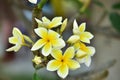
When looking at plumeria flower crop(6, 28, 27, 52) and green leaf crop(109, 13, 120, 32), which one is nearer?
plumeria flower crop(6, 28, 27, 52)

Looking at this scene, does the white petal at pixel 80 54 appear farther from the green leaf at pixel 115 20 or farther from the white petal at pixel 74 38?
the green leaf at pixel 115 20

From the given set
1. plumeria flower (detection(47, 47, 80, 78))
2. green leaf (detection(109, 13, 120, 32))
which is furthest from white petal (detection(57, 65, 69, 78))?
green leaf (detection(109, 13, 120, 32))

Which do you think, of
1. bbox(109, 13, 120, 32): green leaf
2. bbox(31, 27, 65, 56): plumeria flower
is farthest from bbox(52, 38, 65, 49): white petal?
bbox(109, 13, 120, 32): green leaf

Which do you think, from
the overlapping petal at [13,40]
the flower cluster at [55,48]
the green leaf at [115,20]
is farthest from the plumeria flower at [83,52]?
the green leaf at [115,20]

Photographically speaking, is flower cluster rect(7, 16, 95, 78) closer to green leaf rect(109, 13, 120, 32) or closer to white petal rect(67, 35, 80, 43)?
white petal rect(67, 35, 80, 43)

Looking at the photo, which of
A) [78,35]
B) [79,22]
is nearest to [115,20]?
[78,35]

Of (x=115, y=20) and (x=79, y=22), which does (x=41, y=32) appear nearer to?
(x=115, y=20)

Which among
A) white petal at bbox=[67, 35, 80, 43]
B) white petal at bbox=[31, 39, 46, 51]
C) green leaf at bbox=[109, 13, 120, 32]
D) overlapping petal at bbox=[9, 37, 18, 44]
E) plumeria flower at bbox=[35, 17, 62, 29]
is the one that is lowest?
white petal at bbox=[31, 39, 46, 51]

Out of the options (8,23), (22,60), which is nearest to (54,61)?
(8,23)

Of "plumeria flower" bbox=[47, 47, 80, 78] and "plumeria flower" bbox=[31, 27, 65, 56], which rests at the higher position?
"plumeria flower" bbox=[31, 27, 65, 56]
